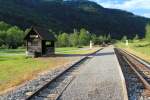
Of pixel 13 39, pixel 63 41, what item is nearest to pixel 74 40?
pixel 63 41

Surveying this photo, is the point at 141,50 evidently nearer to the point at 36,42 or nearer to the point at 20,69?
the point at 36,42

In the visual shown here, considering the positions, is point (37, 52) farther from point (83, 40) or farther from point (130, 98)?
point (83, 40)

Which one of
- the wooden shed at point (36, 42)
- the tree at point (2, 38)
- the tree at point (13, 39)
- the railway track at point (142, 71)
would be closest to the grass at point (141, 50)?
the railway track at point (142, 71)

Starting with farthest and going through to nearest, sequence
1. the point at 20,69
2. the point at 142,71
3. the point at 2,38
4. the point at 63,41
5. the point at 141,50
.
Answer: the point at 63,41, the point at 2,38, the point at 141,50, the point at 20,69, the point at 142,71

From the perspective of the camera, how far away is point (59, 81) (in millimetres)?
18047

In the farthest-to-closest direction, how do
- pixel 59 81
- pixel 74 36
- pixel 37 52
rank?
pixel 74 36 < pixel 37 52 < pixel 59 81

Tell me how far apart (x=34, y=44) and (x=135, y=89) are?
121 feet

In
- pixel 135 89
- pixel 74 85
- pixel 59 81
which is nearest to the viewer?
pixel 135 89

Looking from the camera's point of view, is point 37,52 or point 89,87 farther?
point 37,52

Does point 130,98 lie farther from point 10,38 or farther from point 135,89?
point 10,38

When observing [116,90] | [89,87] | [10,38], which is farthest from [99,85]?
[10,38]

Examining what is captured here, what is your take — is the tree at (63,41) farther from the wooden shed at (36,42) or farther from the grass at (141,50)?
the wooden shed at (36,42)

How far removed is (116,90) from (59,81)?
4274 millimetres

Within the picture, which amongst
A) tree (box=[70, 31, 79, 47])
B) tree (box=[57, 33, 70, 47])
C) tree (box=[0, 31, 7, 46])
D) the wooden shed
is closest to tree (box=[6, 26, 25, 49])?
tree (box=[0, 31, 7, 46])
